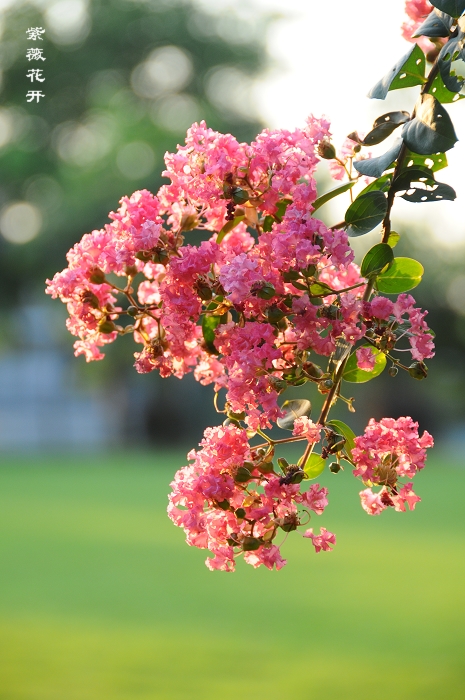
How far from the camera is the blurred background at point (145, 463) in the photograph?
18.9ft

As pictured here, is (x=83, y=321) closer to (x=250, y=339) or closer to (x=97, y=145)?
(x=250, y=339)

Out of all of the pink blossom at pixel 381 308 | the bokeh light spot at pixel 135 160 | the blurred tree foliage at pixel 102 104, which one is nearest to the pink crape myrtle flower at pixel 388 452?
the pink blossom at pixel 381 308

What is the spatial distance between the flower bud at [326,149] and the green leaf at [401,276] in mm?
130

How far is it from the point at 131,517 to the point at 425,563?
3868mm

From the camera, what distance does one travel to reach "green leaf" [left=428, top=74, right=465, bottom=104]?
856mm

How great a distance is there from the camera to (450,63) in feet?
2.70

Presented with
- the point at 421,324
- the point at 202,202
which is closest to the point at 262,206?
the point at 202,202

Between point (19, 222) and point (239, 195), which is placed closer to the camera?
point (239, 195)

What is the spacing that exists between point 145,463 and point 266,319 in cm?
1606

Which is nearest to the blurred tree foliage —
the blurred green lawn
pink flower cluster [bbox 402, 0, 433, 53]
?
the blurred green lawn

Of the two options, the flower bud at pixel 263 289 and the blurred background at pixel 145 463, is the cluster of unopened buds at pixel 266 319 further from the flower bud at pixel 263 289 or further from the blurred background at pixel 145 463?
the blurred background at pixel 145 463

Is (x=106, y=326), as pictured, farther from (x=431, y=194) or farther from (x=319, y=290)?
(x=431, y=194)

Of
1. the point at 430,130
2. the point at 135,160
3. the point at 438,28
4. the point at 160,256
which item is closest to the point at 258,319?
the point at 160,256

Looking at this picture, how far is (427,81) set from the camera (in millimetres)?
847
